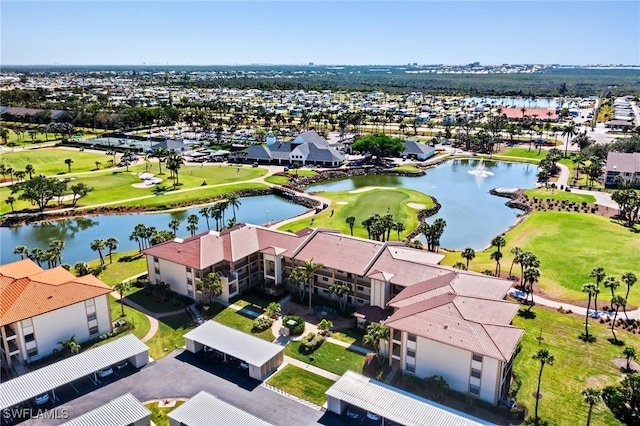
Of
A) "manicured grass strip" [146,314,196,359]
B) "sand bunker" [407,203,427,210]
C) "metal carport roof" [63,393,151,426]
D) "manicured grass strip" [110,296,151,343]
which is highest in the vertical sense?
"metal carport roof" [63,393,151,426]

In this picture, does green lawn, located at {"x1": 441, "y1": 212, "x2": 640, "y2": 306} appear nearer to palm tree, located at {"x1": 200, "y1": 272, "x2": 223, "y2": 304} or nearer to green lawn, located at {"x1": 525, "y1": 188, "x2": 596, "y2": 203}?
green lawn, located at {"x1": 525, "y1": 188, "x2": 596, "y2": 203}

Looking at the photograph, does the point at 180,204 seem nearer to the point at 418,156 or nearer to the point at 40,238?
the point at 40,238

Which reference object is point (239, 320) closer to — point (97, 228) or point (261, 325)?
point (261, 325)

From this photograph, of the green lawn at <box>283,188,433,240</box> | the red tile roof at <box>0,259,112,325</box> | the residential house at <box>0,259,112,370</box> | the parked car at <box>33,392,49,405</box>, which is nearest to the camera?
the parked car at <box>33,392,49,405</box>

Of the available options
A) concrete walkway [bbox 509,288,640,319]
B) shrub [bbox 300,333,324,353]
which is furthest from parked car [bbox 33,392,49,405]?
concrete walkway [bbox 509,288,640,319]

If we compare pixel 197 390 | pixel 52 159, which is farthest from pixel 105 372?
pixel 52 159

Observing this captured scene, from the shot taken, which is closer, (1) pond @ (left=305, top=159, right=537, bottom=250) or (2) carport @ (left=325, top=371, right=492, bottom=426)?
(2) carport @ (left=325, top=371, right=492, bottom=426)
